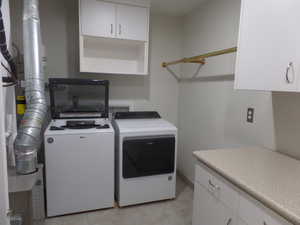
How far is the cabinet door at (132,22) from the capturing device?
2238mm

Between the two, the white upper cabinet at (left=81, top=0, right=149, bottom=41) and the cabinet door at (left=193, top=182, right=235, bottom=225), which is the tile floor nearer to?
the cabinet door at (left=193, top=182, right=235, bottom=225)

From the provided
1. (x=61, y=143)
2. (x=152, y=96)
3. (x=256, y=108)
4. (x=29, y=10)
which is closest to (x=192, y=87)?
(x=152, y=96)

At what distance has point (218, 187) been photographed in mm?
1259

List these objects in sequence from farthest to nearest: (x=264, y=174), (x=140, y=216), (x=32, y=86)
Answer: (x=140, y=216), (x=32, y=86), (x=264, y=174)

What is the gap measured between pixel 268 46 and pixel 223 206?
3.26 feet

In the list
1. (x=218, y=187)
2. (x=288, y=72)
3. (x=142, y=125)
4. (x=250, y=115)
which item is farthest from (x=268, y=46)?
(x=142, y=125)

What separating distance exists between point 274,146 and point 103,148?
5.00ft

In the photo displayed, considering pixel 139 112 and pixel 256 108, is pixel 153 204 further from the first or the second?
pixel 256 108

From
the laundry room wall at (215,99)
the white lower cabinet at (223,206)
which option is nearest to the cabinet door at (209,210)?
the white lower cabinet at (223,206)

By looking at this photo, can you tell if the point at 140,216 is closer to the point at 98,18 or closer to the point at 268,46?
the point at 268,46

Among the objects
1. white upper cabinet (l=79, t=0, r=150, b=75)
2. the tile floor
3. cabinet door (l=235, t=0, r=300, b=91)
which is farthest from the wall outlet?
white upper cabinet (l=79, t=0, r=150, b=75)

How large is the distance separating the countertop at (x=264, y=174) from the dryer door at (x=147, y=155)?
0.70 m

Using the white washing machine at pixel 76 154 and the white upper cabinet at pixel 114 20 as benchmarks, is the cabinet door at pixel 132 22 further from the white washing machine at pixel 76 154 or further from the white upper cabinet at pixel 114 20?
the white washing machine at pixel 76 154

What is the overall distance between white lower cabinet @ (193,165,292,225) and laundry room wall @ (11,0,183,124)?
1.63 m
